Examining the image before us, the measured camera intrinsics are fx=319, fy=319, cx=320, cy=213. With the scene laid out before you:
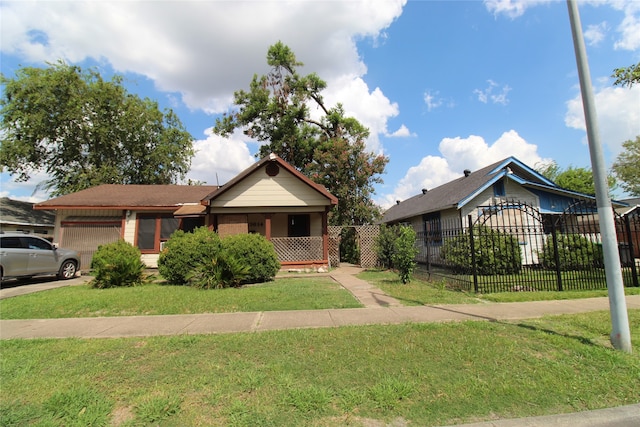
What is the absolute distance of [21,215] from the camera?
908 inches

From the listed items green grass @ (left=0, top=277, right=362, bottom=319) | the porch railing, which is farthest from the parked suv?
the porch railing

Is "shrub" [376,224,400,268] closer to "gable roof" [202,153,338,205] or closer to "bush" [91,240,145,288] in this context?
"gable roof" [202,153,338,205]

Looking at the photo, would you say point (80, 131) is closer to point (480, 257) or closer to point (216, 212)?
point (216, 212)

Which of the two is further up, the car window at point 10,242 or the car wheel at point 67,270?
the car window at point 10,242

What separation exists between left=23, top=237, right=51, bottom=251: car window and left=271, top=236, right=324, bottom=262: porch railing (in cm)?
882

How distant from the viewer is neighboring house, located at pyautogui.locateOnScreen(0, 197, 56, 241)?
21219 mm

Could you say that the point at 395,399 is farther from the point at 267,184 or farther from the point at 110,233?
the point at 110,233

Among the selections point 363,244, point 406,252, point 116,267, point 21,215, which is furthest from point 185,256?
point 21,215

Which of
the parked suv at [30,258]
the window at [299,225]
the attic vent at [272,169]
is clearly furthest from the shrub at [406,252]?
the parked suv at [30,258]

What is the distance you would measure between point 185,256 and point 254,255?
229cm

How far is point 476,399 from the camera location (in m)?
3.28

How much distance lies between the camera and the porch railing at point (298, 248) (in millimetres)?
15516

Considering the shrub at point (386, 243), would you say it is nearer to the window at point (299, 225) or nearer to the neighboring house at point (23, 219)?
the window at point (299, 225)

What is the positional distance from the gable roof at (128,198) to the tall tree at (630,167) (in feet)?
162
